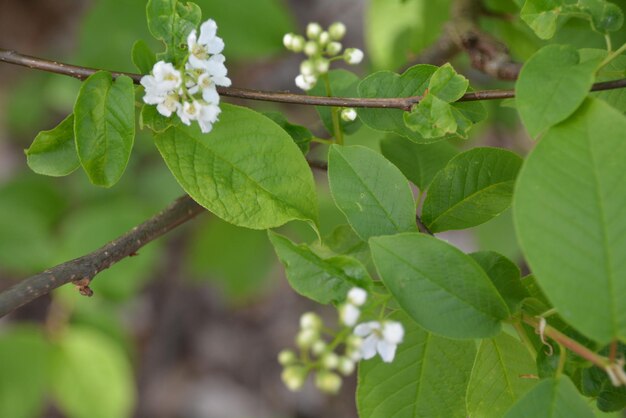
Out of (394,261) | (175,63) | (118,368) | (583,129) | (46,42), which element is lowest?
(118,368)

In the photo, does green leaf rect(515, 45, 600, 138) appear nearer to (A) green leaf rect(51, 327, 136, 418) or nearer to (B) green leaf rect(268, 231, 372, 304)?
(B) green leaf rect(268, 231, 372, 304)

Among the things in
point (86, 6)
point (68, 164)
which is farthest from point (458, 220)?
point (86, 6)

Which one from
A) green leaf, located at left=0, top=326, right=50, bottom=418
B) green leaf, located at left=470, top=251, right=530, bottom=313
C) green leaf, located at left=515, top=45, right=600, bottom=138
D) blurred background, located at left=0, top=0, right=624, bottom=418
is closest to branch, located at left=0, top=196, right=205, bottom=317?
blurred background, located at left=0, top=0, right=624, bottom=418

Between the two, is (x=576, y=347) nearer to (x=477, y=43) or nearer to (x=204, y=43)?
(x=204, y=43)

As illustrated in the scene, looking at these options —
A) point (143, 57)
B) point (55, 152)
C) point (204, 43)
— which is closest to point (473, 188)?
point (204, 43)

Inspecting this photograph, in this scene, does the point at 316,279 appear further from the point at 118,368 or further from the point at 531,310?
the point at 118,368
